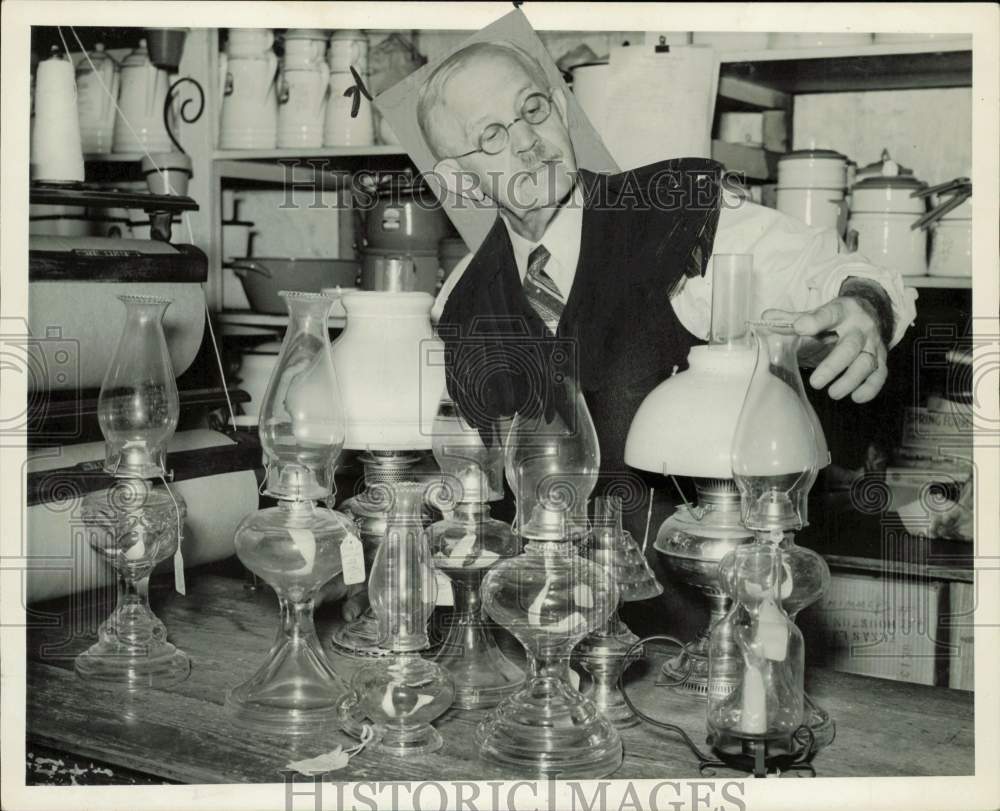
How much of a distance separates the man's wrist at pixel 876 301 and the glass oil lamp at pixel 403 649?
67 centimetres

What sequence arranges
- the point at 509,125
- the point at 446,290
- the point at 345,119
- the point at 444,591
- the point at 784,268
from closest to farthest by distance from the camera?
the point at 444,591
the point at 784,268
the point at 509,125
the point at 446,290
the point at 345,119

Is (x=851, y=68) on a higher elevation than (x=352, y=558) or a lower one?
higher

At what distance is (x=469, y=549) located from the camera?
4.48ft

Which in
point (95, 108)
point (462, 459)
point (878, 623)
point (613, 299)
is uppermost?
point (95, 108)

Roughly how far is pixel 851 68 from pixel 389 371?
141 cm

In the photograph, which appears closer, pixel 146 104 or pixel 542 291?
pixel 542 291

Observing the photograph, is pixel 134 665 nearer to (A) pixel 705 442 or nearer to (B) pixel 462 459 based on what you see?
(B) pixel 462 459

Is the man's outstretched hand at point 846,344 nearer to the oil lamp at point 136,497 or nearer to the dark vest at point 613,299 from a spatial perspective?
the dark vest at point 613,299

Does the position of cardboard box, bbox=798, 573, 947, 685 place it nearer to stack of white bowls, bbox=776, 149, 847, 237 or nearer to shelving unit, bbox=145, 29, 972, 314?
shelving unit, bbox=145, 29, 972, 314

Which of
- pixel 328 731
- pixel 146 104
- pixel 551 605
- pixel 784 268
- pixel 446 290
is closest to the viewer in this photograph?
pixel 551 605

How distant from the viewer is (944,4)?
143 cm

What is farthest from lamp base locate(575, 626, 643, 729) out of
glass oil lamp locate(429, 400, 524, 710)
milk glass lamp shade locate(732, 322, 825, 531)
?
milk glass lamp shade locate(732, 322, 825, 531)

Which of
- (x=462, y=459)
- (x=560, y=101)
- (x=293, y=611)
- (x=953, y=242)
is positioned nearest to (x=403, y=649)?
(x=293, y=611)

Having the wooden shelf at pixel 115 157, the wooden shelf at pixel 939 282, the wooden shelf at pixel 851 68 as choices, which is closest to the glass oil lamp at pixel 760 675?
the wooden shelf at pixel 939 282
